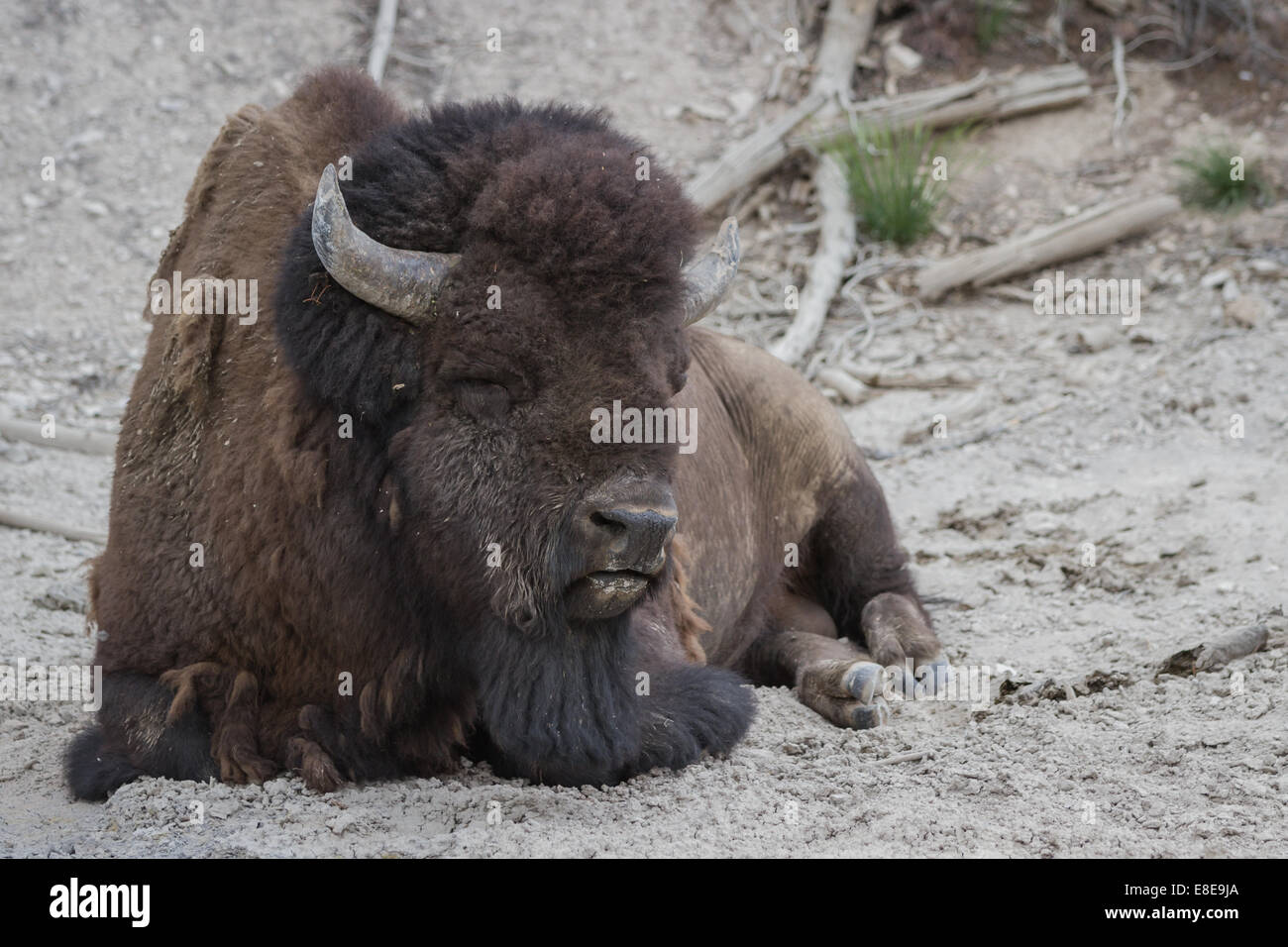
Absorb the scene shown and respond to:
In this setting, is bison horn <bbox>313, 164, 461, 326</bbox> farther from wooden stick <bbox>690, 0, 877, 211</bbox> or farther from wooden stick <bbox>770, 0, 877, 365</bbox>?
wooden stick <bbox>690, 0, 877, 211</bbox>

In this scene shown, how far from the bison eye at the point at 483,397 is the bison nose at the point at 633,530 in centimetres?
40

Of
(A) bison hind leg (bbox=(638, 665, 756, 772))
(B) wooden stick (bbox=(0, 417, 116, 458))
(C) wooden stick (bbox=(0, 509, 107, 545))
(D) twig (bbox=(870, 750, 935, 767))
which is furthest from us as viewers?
(B) wooden stick (bbox=(0, 417, 116, 458))

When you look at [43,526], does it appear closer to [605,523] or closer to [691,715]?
[691,715]

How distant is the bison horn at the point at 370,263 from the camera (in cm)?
367

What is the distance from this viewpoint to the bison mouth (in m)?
3.74

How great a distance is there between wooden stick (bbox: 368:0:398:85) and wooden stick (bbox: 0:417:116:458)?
5.08m

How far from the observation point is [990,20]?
12.3 metres

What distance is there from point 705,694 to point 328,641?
4.02 feet

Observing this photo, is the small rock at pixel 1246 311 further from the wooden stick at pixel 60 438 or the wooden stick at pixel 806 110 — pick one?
the wooden stick at pixel 60 438

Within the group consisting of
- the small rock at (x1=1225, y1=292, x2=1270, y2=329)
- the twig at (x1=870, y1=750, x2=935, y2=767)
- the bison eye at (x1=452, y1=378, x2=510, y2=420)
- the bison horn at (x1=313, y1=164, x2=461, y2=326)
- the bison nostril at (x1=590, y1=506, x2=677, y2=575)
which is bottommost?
the twig at (x1=870, y1=750, x2=935, y2=767)

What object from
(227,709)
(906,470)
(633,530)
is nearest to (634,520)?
(633,530)

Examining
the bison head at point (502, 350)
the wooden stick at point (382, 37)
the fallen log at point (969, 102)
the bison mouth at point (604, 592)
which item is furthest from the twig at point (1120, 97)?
the bison mouth at point (604, 592)

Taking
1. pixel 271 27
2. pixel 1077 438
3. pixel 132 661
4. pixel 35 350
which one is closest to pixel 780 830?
pixel 132 661

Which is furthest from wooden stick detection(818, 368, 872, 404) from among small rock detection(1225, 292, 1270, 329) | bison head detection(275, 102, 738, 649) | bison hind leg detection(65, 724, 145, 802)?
bison hind leg detection(65, 724, 145, 802)
